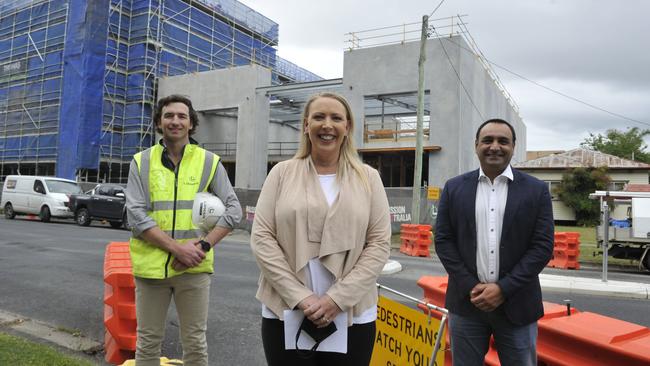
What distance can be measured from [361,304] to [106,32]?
30750 mm

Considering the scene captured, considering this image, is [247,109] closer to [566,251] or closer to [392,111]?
[392,111]

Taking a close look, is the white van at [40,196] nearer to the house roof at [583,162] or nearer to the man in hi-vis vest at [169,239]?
the man in hi-vis vest at [169,239]

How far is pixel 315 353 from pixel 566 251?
41.1 feet

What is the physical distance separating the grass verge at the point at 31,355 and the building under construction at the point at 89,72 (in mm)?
25497

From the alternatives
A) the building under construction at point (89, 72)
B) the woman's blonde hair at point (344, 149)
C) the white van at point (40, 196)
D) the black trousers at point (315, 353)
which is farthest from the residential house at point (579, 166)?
the black trousers at point (315, 353)

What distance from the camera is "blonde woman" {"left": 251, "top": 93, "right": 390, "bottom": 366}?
2223 mm

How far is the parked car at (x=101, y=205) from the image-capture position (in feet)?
63.4

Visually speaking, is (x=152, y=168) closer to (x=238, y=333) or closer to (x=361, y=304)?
(x=361, y=304)

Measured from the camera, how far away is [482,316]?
8.72 ft

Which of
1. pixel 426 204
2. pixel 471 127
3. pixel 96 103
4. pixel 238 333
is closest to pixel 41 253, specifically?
pixel 238 333

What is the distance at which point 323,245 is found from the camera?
2254mm

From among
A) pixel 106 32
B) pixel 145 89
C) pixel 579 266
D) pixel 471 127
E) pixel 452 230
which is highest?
pixel 106 32

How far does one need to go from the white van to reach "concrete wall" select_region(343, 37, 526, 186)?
44.7 ft

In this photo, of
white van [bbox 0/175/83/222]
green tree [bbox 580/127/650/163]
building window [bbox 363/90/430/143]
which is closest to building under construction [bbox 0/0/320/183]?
white van [bbox 0/175/83/222]
